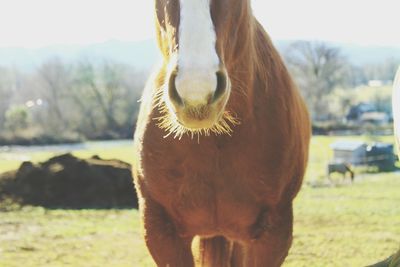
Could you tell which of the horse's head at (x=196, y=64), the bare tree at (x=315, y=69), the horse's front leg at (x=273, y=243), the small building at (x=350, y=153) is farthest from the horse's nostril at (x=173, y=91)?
the bare tree at (x=315, y=69)

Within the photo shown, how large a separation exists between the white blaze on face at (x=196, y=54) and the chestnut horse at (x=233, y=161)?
0.88 ft

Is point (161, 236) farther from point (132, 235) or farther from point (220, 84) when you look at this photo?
point (132, 235)

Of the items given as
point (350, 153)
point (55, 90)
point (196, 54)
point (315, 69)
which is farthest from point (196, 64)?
point (55, 90)

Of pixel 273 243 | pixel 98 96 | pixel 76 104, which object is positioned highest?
pixel 273 243

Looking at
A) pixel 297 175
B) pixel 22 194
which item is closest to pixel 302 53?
pixel 22 194

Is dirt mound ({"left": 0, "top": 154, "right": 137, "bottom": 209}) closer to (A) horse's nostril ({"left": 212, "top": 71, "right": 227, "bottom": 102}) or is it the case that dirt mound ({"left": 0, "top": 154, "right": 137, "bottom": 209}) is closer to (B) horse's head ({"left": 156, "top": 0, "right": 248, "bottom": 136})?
(B) horse's head ({"left": 156, "top": 0, "right": 248, "bottom": 136})

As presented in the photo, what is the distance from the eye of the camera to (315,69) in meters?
37.3

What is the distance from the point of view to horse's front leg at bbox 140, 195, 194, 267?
3041mm

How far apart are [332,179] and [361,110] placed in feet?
84.5

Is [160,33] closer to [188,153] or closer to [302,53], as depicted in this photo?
[188,153]

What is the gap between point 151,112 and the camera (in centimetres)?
293

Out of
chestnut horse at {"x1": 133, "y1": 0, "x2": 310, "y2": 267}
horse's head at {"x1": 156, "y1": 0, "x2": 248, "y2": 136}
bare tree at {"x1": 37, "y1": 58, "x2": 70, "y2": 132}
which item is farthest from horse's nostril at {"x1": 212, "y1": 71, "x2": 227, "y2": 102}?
bare tree at {"x1": 37, "y1": 58, "x2": 70, "y2": 132}

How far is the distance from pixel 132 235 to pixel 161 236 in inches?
212

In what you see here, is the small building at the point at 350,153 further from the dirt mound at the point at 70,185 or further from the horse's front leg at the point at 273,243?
the horse's front leg at the point at 273,243
